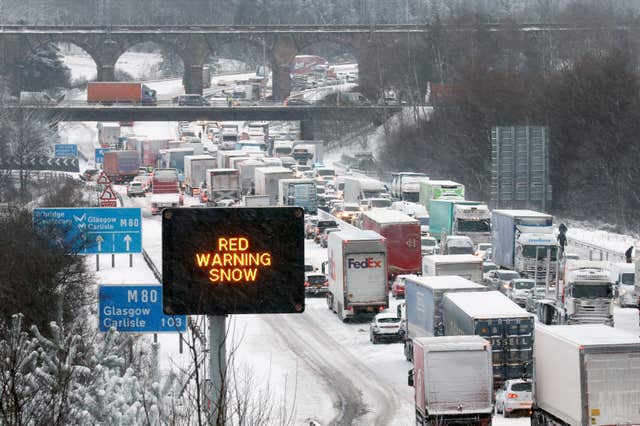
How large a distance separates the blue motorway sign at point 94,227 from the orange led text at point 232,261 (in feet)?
73.2

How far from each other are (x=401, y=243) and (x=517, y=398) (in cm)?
2012

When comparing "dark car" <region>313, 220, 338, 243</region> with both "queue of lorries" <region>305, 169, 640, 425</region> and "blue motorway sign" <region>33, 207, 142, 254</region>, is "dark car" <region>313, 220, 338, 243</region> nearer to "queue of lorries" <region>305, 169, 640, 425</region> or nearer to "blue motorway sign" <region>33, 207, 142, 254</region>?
"queue of lorries" <region>305, 169, 640, 425</region>

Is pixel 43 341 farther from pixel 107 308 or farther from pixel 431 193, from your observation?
pixel 431 193

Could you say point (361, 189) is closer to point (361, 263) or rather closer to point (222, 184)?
point (222, 184)

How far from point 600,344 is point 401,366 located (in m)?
A: 12.0

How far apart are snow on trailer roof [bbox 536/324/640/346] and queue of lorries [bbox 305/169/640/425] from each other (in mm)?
27

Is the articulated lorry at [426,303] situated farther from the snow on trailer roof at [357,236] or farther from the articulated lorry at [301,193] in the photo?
the articulated lorry at [301,193]

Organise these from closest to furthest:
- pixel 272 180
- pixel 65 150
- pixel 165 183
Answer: pixel 272 180 → pixel 165 183 → pixel 65 150

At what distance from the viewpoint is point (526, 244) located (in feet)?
164

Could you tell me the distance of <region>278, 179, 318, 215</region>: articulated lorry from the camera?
72062 millimetres

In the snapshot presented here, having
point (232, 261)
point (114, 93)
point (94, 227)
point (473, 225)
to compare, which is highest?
point (114, 93)

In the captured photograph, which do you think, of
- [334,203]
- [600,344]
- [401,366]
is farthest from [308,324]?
[334,203]

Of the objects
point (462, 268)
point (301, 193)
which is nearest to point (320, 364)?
point (462, 268)

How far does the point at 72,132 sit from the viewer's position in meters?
134
